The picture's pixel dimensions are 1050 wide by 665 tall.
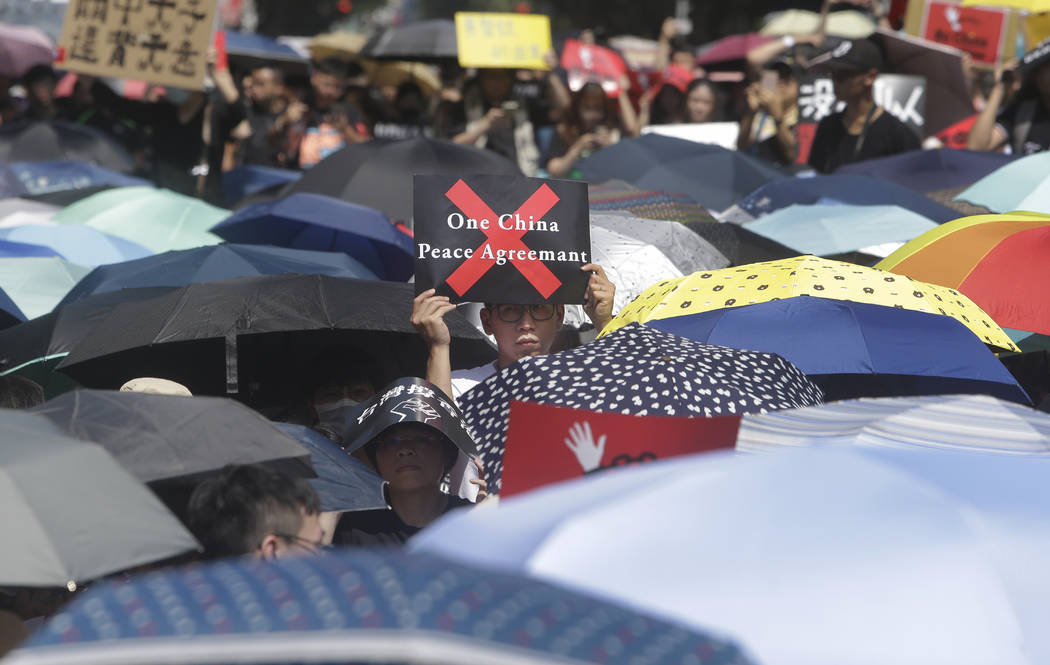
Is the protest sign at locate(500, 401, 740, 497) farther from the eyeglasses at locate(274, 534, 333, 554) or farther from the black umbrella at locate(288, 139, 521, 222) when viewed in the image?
the black umbrella at locate(288, 139, 521, 222)

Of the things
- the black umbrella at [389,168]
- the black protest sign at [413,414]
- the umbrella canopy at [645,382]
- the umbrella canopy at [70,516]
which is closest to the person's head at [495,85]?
the black umbrella at [389,168]

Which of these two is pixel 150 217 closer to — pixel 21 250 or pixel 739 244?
pixel 21 250

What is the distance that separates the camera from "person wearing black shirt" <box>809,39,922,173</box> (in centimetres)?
934

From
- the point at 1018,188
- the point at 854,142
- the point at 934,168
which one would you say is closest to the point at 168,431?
the point at 1018,188

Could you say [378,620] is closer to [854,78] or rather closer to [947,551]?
[947,551]

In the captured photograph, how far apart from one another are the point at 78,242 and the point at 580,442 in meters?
5.16

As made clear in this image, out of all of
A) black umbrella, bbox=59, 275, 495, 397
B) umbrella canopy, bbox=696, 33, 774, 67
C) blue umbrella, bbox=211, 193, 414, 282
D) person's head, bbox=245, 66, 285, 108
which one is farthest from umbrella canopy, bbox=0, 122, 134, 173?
umbrella canopy, bbox=696, 33, 774, 67

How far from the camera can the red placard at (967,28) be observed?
12789 millimetres

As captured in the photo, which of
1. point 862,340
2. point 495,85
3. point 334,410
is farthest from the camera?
point 495,85

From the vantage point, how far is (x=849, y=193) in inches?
328

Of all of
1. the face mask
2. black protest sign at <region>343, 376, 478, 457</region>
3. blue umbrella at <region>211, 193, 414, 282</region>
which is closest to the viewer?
black protest sign at <region>343, 376, 478, 457</region>

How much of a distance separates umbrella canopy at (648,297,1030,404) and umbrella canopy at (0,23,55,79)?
44.7 feet

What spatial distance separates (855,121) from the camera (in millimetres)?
9758

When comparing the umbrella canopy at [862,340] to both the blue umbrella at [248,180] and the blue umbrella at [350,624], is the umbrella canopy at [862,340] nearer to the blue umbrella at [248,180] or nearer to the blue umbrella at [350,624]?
the blue umbrella at [350,624]
